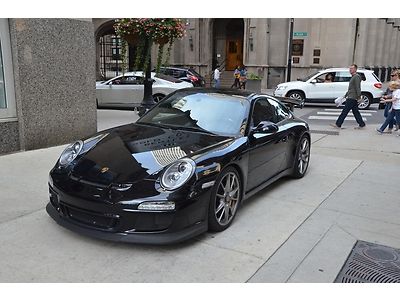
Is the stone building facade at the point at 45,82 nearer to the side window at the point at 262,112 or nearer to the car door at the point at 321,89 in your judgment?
the side window at the point at 262,112

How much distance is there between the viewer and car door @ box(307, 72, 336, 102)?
16812 mm

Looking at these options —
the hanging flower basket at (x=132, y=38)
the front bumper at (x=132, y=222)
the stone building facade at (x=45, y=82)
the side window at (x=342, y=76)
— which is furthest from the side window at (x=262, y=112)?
the side window at (x=342, y=76)

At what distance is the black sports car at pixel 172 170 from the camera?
3.51 metres

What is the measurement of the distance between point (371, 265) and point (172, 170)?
1963 millimetres

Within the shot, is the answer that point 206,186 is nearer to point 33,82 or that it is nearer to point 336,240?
point 336,240

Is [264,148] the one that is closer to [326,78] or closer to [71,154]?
[71,154]

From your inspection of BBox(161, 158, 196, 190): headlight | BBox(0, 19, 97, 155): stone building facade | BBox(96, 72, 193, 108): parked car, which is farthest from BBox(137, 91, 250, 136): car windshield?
BBox(96, 72, 193, 108): parked car

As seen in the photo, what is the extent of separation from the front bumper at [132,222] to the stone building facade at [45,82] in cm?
397

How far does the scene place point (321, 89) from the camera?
55.6ft

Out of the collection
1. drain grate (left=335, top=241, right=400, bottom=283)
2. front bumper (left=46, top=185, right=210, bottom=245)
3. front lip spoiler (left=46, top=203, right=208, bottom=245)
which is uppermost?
front bumper (left=46, top=185, right=210, bottom=245)

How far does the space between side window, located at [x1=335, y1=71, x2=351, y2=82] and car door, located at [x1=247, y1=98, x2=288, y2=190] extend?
1221 cm

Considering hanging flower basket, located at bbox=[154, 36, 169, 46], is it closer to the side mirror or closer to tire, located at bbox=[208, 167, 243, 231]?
the side mirror

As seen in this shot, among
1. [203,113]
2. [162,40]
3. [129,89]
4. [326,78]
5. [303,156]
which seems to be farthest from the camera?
[326,78]

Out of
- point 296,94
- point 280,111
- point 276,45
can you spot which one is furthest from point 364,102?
point 276,45
